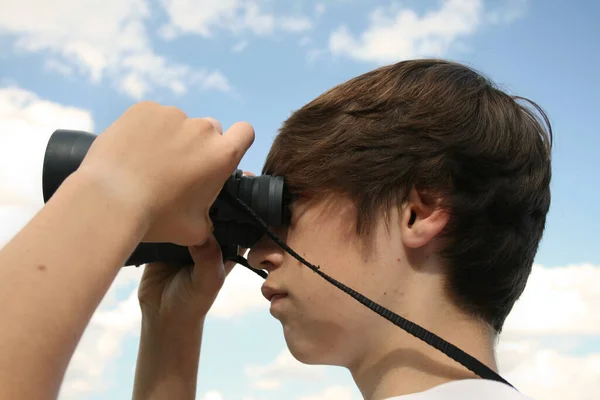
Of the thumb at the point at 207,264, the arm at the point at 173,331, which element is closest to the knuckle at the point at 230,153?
the thumb at the point at 207,264

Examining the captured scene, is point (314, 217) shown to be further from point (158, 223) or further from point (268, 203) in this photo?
point (158, 223)

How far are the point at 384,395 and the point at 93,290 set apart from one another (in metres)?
0.76

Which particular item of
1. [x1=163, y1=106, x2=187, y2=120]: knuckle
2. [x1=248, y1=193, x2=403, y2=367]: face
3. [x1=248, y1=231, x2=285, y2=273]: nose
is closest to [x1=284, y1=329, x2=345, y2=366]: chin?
[x1=248, y1=193, x2=403, y2=367]: face

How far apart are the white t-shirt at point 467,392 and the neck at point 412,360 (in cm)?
7

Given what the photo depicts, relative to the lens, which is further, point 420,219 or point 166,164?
point 420,219

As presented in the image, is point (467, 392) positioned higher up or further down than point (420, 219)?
further down

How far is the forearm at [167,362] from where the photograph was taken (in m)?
1.91

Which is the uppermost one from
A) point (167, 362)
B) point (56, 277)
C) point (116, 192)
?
point (167, 362)

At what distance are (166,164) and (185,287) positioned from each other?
97 centimetres

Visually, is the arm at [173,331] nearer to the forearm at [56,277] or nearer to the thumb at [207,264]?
the thumb at [207,264]

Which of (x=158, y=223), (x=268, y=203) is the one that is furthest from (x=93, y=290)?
(x=268, y=203)

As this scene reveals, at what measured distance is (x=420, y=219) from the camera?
140 cm

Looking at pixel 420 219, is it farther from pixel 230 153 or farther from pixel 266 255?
pixel 230 153

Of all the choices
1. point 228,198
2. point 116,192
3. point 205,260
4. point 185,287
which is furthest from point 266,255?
point 116,192
